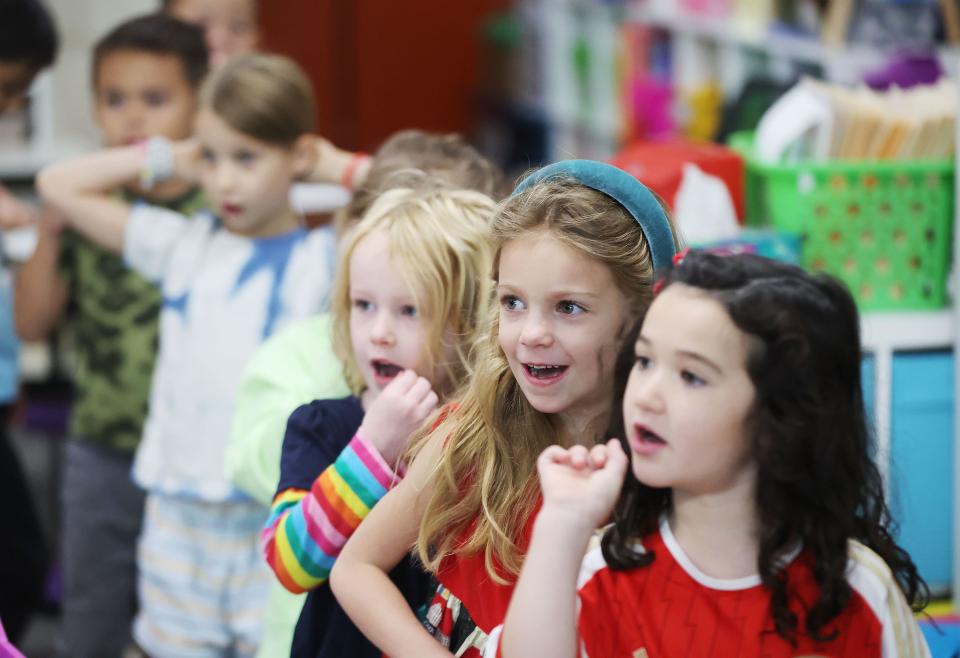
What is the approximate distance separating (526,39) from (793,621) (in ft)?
17.6

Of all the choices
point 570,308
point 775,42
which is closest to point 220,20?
point 775,42

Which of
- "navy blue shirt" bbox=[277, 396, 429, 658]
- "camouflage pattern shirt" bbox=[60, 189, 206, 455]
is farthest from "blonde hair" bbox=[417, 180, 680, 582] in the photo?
"camouflage pattern shirt" bbox=[60, 189, 206, 455]

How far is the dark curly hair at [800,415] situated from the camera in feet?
4.06

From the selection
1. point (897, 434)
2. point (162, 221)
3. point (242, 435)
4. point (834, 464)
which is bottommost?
point (897, 434)

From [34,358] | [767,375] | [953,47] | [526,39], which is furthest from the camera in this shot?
[526,39]

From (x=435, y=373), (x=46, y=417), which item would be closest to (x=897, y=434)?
(x=435, y=373)

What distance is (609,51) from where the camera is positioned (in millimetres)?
5430

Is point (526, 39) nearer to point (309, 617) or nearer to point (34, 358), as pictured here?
point (34, 358)

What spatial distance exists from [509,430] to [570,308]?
6.1 inches

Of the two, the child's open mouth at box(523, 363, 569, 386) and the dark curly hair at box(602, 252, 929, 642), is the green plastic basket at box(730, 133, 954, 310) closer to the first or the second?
the child's open mouth at box(523, 363, 569, 386)

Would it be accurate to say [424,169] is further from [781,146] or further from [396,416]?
[781,146]

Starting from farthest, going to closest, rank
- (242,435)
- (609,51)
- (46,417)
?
(609,51) < (46,417) < (242,435)

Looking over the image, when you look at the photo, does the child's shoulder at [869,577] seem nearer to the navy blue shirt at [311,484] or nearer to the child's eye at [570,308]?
the child's eye at [570,308]

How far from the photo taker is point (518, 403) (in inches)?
61.9
